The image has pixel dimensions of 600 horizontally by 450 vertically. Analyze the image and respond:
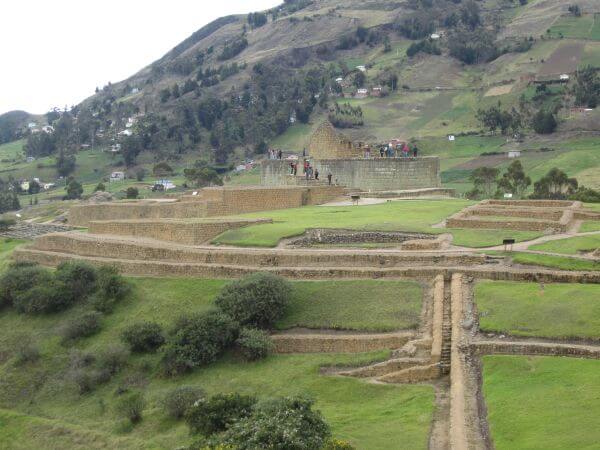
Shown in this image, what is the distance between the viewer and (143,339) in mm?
21156

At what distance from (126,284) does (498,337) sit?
12346mm

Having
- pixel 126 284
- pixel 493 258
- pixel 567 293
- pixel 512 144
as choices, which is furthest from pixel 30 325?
pixel 512 144

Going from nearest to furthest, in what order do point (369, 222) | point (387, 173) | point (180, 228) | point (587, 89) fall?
point (369, 222)
point (180, 228)
point (387, 173)
point (587, 89)

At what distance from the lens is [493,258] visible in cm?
2109

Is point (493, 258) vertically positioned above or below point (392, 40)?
below

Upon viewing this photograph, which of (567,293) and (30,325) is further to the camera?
(30,325)

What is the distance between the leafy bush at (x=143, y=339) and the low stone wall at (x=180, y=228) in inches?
295

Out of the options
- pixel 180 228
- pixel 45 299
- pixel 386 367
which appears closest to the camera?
pixel 386 367

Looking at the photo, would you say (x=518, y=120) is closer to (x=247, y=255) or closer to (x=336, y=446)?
(x=247, y=255)

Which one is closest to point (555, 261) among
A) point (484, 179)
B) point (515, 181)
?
point (515, 181)

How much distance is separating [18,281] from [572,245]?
16664 mm

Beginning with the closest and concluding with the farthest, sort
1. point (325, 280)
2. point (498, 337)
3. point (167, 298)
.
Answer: point (498, 337)
point (325, 280)
point (167, 298)

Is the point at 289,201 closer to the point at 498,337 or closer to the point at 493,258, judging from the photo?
the point at 493,258

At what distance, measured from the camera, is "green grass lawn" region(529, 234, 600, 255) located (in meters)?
21.5
